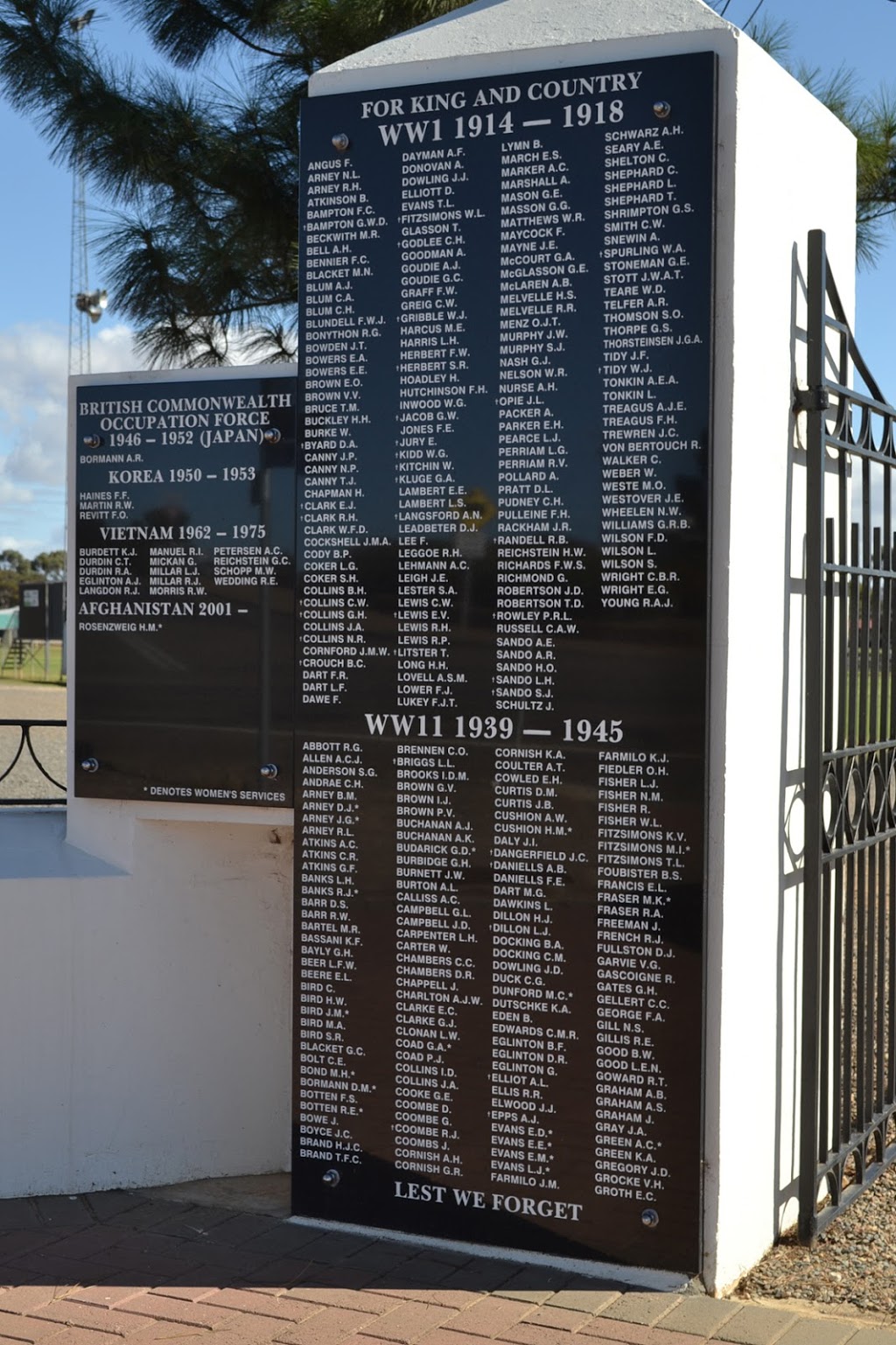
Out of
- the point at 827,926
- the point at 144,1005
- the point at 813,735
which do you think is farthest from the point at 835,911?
the point at 144,1005

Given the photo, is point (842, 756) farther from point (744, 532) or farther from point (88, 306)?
point (88, 306)

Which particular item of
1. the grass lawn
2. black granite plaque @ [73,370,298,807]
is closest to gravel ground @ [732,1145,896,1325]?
black granite plaque @ [73,370,298,807]

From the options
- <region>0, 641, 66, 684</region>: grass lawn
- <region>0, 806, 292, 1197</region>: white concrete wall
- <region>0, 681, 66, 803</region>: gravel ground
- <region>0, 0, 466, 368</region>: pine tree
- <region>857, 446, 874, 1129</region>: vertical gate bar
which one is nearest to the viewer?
<region>857, 446, 874, 1129</region>: vertical gate bar

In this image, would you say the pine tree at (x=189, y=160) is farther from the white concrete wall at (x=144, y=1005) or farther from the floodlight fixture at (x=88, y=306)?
the floodlight fixture at (x=88, y=306)

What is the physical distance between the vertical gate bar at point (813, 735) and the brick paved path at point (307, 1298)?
497mm

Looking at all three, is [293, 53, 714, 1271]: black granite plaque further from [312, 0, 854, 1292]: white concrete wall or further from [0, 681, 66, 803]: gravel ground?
[0, 681, 66, 803]: gravel ground

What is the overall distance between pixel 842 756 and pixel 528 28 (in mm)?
2130

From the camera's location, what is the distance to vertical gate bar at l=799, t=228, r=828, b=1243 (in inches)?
156

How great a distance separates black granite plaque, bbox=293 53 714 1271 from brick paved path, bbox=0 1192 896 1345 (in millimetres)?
148

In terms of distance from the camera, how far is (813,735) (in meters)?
3.99

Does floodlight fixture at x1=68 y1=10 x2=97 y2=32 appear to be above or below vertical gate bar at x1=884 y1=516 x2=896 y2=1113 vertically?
above

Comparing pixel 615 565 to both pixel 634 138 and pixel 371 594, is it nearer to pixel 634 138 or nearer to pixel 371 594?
pixel 371 594

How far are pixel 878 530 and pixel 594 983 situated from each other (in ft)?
5.63

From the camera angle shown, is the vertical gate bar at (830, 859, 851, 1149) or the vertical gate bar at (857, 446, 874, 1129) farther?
the vertical gate bar at (857, 446, 874, 1129)
